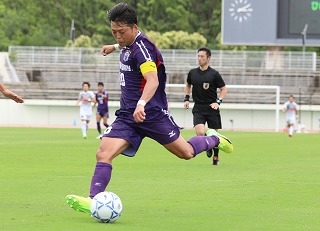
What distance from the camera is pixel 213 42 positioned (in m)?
80.2

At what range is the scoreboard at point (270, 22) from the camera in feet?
151

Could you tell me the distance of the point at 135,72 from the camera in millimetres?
9750

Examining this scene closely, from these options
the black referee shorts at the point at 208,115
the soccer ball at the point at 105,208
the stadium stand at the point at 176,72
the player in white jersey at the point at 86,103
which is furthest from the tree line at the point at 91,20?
the soccer ball at the point at 105,208

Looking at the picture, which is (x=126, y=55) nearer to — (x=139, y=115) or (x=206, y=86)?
(x=139, y=115)

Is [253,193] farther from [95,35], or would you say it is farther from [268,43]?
[95,35]

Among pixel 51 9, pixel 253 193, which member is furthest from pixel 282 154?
pixel 51 9

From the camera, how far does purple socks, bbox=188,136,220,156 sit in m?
10.8

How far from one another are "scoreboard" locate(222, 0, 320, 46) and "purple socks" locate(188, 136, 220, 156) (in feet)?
115

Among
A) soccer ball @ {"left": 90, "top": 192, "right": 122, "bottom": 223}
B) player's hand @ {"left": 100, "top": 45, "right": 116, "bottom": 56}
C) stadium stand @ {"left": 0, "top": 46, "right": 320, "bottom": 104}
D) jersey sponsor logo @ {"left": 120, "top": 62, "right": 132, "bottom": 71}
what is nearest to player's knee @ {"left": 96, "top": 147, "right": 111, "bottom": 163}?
soccer ball @ {"left": 90, "top": 192, "right": 122, "bottom": 223}

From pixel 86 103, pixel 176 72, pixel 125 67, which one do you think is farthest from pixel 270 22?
pixel 125 67

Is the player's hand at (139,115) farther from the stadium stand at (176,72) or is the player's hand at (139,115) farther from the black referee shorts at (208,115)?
the stadium stand at (176,72)

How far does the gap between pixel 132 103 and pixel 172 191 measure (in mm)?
3078

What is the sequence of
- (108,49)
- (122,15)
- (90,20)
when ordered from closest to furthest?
(122,15) < (108,49) < (90,20)

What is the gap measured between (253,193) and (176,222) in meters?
3.43
